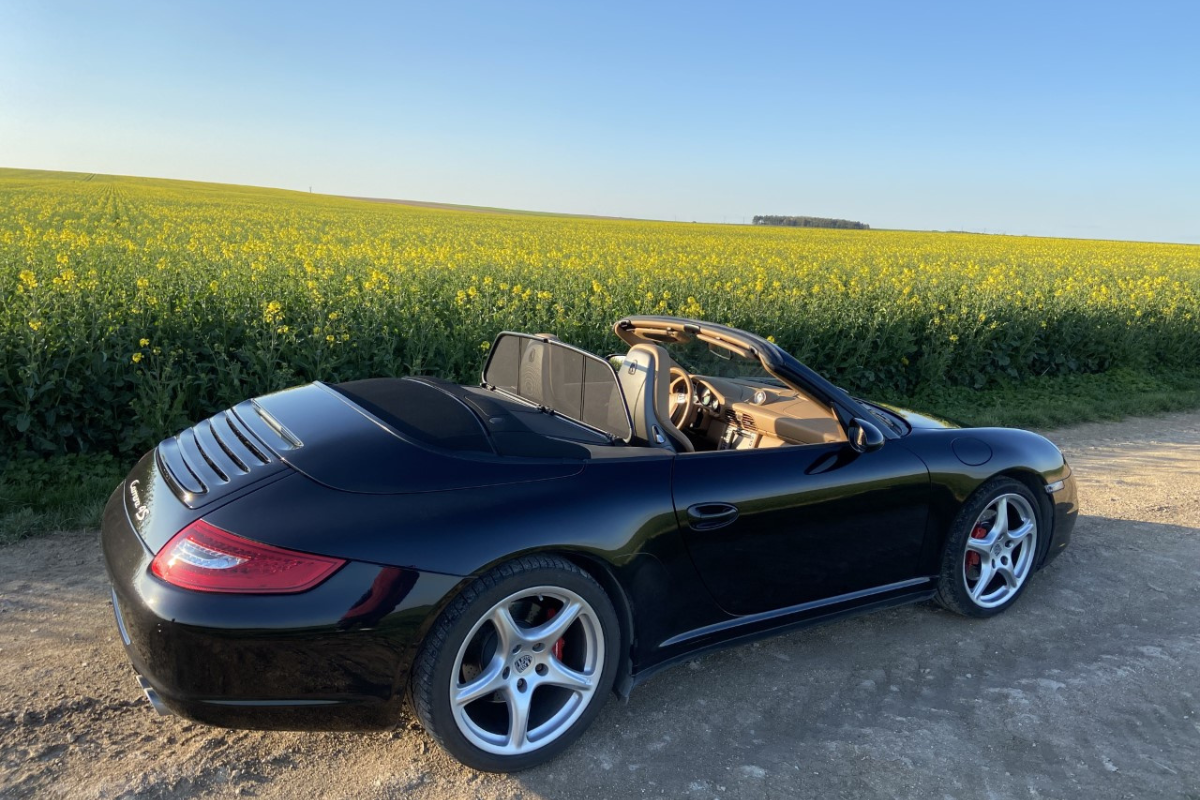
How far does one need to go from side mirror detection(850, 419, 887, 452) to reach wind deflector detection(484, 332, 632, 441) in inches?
36.5

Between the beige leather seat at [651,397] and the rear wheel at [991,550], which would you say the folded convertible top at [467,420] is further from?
the rear wheel at [991,550]

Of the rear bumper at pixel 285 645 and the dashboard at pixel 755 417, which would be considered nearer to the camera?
the rear bumper at pixel 285 645

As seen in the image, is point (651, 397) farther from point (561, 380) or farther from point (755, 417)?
point (755, 417)

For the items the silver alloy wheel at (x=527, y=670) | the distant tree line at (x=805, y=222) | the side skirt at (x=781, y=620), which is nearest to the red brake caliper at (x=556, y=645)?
the silver alloy wheel at (x=527, y=670)

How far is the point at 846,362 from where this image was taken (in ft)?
27.0

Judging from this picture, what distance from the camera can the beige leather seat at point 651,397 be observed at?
287 centimetres

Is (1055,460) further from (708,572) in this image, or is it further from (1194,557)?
(708,572)

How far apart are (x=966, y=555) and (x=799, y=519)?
3.77 ft

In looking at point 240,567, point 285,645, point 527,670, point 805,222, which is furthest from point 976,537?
point 805,222

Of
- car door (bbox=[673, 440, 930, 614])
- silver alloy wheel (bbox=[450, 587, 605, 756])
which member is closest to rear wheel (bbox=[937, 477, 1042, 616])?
car door (bbox=[673, 440, 930, 614])

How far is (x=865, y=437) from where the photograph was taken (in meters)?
3.09

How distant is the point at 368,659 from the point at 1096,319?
423 inches

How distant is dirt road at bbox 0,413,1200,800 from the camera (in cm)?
238

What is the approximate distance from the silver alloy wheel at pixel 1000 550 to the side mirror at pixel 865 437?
0.77 meters
